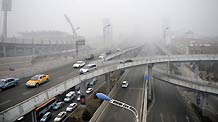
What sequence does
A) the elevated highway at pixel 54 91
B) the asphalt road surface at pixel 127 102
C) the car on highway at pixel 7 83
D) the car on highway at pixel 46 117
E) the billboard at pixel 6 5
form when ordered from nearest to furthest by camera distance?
the elevated highway at pixel 54 91 → the car on highway at pixel 7 83 → the asphalt road surface at pixel 127 102 → the car on highway at pixel 46 117 → the billboard at pixel 6 5

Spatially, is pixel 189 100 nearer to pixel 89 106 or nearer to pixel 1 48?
pixel 89 106

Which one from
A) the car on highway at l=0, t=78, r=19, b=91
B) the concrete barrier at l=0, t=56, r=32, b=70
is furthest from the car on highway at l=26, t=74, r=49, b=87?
the concrete barrier at l=0, t=56, r=32, b=70

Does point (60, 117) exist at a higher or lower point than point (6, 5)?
lower

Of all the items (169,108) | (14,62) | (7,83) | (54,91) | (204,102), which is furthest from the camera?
(14,62)

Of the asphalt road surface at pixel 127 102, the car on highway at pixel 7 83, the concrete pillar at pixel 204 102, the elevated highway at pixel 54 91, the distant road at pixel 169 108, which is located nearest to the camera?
the elevated highway at pixel 54 91

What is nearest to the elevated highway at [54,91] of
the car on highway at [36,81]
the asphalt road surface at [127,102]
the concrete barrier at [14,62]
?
the car on highway at [36,81]

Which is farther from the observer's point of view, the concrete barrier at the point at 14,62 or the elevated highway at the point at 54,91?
the concrete barrier at the point at 14,62

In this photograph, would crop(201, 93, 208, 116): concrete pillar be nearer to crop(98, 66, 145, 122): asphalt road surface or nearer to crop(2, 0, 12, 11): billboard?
crop(98, 66, 145, 122): asphalt road surface

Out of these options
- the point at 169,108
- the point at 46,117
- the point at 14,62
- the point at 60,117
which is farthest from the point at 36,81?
the point at 14,62

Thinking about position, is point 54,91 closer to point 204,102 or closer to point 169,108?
point 169,108

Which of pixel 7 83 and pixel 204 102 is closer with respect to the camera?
pixel 7 83

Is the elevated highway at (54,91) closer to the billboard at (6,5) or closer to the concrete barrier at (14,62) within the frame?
the concrete barrier at (14,62)

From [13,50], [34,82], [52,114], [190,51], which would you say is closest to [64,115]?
[52,114]

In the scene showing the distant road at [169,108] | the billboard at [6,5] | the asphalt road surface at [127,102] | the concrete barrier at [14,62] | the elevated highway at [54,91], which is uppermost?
the billboard at [6,5]
